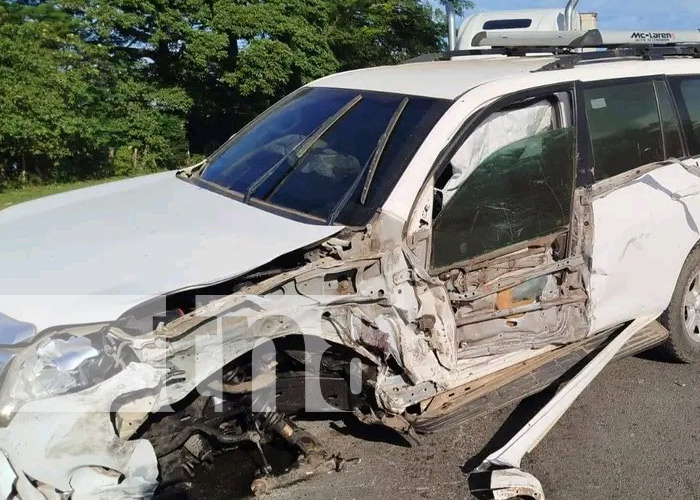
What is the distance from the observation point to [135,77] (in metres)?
20.0

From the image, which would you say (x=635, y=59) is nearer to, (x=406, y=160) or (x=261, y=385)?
(x=406, y=160)

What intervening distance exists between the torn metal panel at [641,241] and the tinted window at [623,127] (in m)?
0.13

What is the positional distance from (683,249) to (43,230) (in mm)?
3657

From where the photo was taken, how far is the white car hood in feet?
8.73

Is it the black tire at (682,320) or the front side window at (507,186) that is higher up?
the front side window at (507,186)

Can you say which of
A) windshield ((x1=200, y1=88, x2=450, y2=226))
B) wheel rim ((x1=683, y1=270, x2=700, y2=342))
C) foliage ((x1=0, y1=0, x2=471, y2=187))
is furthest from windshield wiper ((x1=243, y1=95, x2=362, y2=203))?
foliage ((x1=0, y1=0, x2=471, y2=187))

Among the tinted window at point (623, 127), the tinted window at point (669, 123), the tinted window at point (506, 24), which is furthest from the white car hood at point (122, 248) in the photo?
the tinted window at point (506, 24)

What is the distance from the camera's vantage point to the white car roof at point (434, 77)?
12.4 feet

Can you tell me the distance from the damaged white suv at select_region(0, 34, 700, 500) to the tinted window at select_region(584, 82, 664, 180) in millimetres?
14

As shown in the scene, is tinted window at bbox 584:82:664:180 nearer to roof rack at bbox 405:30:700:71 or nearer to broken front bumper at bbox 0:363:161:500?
roof rack at bbox 405:30:700:71

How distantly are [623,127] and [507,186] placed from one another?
1077 mm

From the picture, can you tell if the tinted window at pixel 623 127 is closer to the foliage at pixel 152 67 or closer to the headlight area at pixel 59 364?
the headlight area at pixel 59 364

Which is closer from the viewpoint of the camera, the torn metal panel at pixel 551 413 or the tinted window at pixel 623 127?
the torn metal panel at pixel 551 413

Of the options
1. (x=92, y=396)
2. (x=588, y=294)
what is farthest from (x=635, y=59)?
(x=92, y=396)
